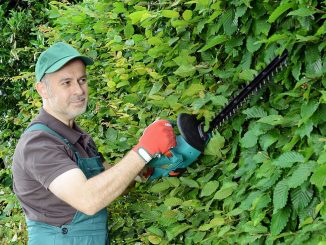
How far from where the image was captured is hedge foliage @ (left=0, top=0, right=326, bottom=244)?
198cm

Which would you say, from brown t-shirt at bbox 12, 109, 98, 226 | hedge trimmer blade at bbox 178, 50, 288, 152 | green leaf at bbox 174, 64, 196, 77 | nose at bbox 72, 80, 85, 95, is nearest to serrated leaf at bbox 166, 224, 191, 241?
hedge trimmer blade at bbox 178, 50, 288, 152

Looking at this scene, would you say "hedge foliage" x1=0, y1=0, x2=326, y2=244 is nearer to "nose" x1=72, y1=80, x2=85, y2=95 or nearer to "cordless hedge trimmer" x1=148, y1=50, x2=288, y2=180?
"cordless hedge trimmer" x1=148, y1=50, x2=288, y2=180

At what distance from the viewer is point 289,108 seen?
6.98ft

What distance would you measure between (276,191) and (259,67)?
1.64 ft

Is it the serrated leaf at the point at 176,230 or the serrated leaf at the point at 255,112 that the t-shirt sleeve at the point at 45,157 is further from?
the serrated leaf at the point at 255,112

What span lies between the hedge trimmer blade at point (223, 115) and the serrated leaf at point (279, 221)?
477mm

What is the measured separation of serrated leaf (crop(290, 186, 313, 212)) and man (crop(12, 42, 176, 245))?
0.65 meters

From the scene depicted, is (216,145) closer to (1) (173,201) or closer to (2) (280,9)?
(1) (173,201)

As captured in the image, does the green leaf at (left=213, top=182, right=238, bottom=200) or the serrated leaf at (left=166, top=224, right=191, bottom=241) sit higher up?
the green leaf at (left=213, top=182, right=238, bottom=200)

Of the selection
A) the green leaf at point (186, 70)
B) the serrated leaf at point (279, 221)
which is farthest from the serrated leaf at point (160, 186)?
the serrated leaf at point (279, 221)

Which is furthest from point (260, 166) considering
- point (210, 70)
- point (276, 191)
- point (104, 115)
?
point (104, 115)

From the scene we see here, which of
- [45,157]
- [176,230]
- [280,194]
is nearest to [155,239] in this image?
[176,230]

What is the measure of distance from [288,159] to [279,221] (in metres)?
0.23

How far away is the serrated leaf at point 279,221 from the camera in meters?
2.03
